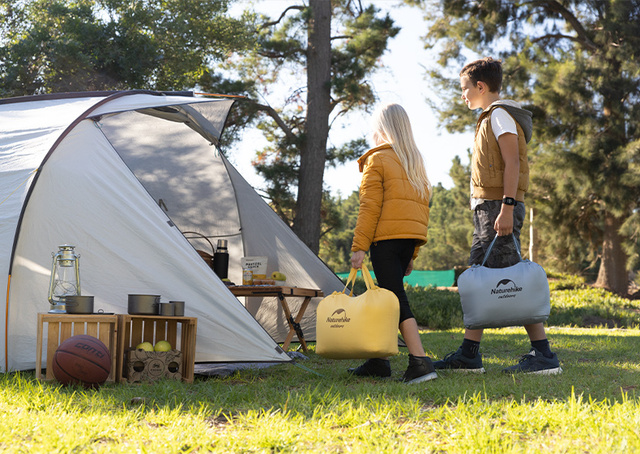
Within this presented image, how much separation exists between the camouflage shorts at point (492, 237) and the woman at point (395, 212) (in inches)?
12.5

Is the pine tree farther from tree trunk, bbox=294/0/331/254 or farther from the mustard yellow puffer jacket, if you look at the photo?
the mustard yellow puffer jacket

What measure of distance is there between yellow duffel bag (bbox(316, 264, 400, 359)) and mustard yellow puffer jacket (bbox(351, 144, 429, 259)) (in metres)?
0.29

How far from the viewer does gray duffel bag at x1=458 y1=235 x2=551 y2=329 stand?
10.1ft

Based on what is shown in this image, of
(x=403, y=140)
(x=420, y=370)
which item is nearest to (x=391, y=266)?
(x=420, y=370)

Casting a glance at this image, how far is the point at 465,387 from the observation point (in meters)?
2.80

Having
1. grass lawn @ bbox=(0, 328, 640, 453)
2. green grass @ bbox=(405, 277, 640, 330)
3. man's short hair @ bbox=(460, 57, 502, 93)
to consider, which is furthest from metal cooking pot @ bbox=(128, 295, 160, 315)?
green grass @ bbox=(405, 277, 640, 330)

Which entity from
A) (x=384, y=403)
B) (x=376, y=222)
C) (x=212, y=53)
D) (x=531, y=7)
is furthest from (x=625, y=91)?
(x=384, y=403)

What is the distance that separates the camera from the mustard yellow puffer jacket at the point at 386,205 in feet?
10.4

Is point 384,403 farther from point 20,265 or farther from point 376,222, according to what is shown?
point 20,265

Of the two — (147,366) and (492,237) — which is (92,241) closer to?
(147,366)

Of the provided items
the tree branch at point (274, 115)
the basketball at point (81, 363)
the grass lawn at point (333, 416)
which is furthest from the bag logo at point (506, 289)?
the tree branch at point (274, 115)

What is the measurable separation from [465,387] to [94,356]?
5.70 ft

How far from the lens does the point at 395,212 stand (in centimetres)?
319

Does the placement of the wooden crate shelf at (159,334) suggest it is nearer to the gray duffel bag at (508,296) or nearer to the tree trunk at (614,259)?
the gray duffel bag at (508,296)
